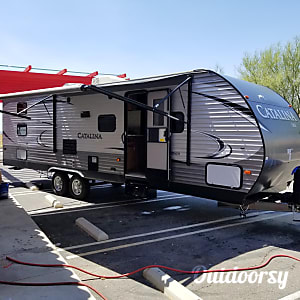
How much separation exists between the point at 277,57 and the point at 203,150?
25.9 meters

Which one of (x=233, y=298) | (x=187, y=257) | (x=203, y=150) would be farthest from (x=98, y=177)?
(x=233, y=298)

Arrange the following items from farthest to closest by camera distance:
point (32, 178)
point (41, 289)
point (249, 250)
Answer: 1. point (32, 178)
2. point (249, 250)
3. point (41, 289)

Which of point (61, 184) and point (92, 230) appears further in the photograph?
point (61, 184)

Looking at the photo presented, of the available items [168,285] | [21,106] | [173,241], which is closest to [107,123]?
[173,241]

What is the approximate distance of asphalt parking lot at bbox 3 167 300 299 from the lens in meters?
4.66

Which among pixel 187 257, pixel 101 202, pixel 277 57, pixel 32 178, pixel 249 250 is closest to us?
pixel 187 257

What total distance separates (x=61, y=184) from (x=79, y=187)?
871 millimetres

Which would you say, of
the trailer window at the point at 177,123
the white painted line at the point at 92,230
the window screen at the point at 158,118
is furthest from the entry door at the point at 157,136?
the white painted line at the point at 92,230

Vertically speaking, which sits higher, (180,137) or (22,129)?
(22,129)

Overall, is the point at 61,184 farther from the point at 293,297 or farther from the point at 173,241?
the point at 293,297

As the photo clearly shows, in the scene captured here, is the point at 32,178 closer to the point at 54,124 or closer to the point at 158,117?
the point at 54,124

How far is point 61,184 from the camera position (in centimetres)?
1062

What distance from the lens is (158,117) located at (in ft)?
26.1

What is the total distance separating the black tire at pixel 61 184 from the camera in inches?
413
